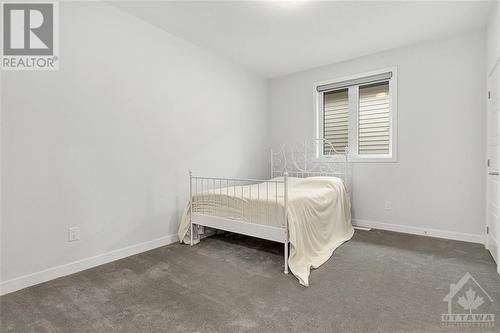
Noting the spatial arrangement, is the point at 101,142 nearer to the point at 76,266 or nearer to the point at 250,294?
the point at 76,266

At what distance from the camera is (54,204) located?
2.21 metres

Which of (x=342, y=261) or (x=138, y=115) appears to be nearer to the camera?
(x=342, y=261)

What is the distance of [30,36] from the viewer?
2.19 meters

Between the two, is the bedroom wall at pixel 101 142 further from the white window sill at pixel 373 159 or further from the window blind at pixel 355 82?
the white window sill at pixel 373 159

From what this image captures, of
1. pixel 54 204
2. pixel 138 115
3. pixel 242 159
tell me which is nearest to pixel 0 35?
pixel 138 115

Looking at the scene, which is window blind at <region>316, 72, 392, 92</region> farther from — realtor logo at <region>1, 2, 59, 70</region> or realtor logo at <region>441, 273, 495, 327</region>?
realtor logo at <region>1, 2, 59, 70</region>

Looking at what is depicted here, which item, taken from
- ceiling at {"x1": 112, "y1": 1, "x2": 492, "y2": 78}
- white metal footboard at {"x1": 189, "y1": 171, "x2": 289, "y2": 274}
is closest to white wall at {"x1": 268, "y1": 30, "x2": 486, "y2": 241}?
ceiling at {"x1": 112, "y1": 1, "x2": 492, "y2": 78}

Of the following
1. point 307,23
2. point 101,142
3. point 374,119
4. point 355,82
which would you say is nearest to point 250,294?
point 101,142

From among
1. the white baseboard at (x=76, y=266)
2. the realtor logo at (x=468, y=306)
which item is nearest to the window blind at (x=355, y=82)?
the realtor logo at (x=468, y=306)

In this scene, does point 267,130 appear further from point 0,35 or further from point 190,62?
point 0,35

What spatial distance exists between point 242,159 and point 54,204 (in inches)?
101

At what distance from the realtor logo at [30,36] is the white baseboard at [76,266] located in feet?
5.34

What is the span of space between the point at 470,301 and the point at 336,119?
2.81 meters

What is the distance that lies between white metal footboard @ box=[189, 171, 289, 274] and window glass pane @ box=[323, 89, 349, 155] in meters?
1.69
